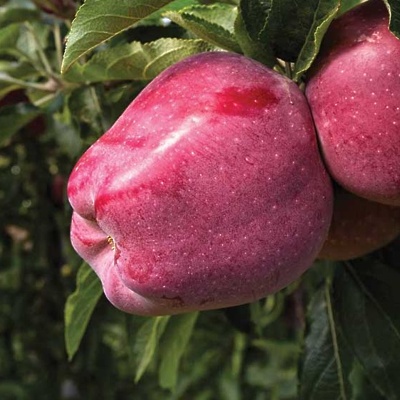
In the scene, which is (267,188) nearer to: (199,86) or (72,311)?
(199,86)

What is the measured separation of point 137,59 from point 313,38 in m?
0.23

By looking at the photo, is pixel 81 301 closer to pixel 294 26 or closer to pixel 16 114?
pixel 16 114

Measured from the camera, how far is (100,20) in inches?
25.4

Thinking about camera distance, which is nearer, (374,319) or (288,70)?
(288,70)

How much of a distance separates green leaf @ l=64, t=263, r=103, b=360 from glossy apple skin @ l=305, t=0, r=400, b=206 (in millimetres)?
388

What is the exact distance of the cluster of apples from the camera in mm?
579

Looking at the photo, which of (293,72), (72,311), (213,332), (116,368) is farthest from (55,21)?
(116,368)

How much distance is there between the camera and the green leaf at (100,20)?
64cm

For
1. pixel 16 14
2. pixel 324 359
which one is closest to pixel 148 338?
pixel 324 359

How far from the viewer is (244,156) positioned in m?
0.58

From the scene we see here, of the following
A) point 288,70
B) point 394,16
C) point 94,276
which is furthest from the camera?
point 94,276

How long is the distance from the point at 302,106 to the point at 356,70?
0.17 feet

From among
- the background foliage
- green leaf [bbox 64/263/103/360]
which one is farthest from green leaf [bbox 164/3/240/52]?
green leaf [bbox 64/263/103/360]

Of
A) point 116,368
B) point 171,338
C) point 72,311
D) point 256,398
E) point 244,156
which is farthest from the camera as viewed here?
point 116,368
